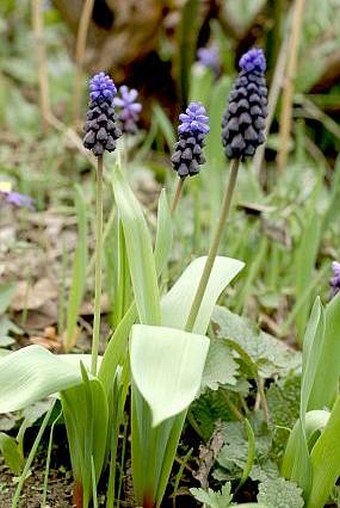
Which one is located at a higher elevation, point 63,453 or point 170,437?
point 170,437

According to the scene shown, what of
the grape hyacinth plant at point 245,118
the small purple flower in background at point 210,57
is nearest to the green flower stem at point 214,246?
the grape hyacinth plant at point 245,118

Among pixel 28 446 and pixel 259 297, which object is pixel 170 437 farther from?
pixel 259 297

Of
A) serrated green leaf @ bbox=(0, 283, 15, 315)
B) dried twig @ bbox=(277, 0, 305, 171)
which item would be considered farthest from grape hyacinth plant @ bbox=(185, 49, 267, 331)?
dried twig @ bbox=(277, 0, 305, 171)

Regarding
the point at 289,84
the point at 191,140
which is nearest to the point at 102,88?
the point at 191,140

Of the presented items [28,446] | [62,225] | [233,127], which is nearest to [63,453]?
[28,446]

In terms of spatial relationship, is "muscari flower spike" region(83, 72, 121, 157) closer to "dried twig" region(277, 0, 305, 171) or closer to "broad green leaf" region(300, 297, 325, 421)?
"broad green leaf" region(300, 297, 325, 421)

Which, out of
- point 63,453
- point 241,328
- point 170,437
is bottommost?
point 63,453
